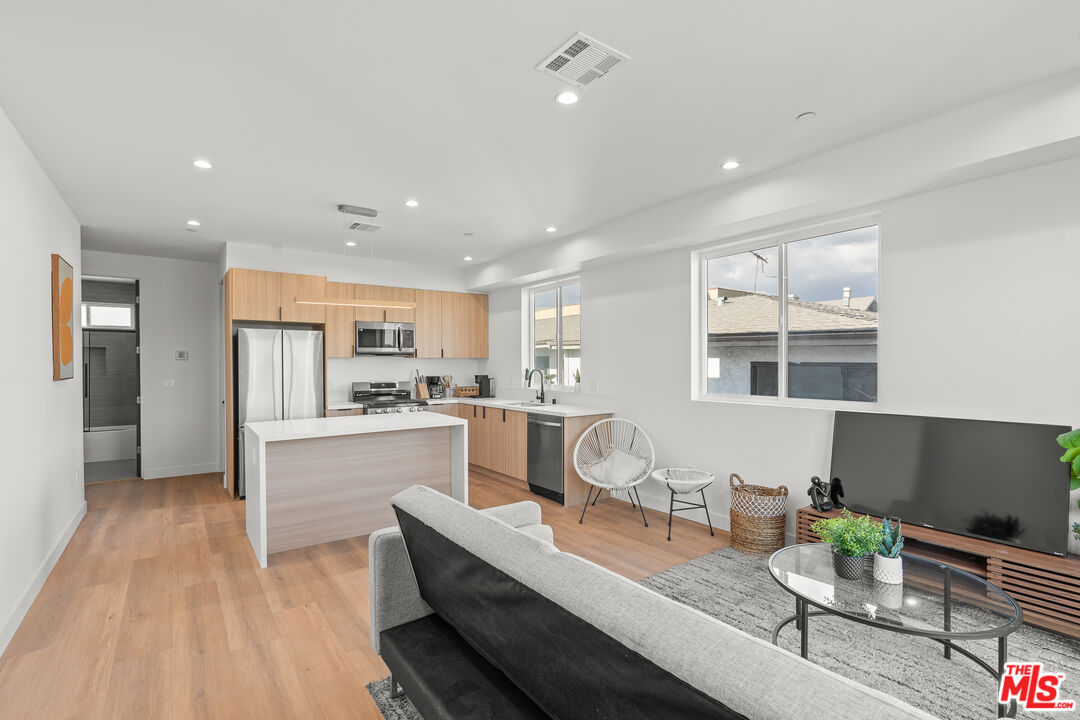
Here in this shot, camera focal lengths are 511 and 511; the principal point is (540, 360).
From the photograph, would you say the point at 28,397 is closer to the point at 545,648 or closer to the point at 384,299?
the point at 545,648

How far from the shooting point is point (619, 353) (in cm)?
509

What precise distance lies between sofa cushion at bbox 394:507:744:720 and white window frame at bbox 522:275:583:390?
419cm

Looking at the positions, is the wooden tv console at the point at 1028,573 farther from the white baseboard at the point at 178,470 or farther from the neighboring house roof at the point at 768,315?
the white baseboard at the point at 178,470

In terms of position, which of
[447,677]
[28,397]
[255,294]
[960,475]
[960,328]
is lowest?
[447,677]

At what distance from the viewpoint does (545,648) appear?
1.17m

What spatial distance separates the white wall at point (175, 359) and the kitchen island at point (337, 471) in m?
2.99

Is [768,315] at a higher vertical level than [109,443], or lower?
higher

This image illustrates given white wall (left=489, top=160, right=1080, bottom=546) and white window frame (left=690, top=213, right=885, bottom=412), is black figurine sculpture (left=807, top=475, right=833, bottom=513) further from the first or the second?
white window frame (left=690, top=213, right=885, bottom=412)

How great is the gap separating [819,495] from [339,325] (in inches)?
202

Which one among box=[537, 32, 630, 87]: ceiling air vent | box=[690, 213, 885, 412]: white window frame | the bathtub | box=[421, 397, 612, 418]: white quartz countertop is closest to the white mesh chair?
box=[421, 397, 612, 418]: white quartz countertop

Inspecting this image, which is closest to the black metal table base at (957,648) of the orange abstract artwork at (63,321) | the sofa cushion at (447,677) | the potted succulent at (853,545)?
the potted succulent at (853,545)

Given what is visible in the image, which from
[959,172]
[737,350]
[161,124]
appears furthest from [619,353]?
[161,124]

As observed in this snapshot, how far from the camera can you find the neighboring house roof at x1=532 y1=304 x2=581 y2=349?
5766 millimetres

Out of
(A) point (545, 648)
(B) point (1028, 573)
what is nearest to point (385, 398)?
(A) point (545, 648)
